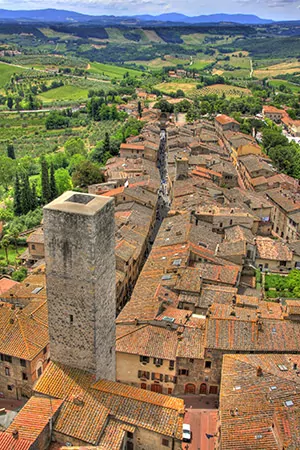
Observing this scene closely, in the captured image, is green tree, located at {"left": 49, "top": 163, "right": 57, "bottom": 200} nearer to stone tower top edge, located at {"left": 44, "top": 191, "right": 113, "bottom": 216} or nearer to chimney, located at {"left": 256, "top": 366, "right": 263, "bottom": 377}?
stone tower top edge, located at {"left": 44, "top": 191, "right": 113, "bottom": 216}

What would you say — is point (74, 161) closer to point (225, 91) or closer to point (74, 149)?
point (74, 149)

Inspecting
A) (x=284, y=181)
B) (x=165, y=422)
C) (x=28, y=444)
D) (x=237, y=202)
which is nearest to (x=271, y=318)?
(x=165, y=422)

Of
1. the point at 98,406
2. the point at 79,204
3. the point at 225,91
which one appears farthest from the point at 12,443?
A: the point at 225,91

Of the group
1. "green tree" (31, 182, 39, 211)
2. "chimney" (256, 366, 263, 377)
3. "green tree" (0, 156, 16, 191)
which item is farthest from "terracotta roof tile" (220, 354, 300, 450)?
"green tree" (0, 156, 16, 191)

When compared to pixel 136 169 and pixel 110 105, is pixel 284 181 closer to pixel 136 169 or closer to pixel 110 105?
pixel 136 169

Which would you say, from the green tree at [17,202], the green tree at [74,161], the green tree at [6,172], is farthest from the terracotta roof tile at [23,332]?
the green tree at [74,161]

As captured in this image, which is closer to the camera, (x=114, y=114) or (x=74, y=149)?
(x=74, y=149)

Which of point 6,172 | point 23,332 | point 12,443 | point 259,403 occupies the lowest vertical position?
point 6,172
